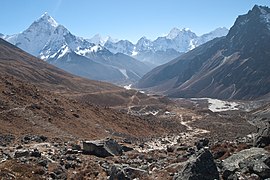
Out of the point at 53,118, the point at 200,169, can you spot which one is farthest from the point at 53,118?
the point at 200,169

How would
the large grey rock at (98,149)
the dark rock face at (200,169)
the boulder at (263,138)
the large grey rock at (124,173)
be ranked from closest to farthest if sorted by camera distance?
the dark rock face at (200,169)
the large grey rock at (124,173)
the boulder at (263,138)
the large grey rock at (98,149)

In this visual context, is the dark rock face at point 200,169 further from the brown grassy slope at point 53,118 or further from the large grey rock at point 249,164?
the brown grassy slope at point 53,118

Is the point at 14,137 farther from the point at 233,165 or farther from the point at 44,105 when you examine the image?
the point at 233,165

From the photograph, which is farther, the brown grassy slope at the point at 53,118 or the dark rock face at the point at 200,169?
the brown grassy slope at the point at 53,118

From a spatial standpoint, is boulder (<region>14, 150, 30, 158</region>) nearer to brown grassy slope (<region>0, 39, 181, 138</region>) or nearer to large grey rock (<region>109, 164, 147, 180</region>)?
large grey rock (<region>109, 164, 147, 180</region>)

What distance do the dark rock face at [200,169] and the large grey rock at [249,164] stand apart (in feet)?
6.13

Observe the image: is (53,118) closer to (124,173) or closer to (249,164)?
(124,173)

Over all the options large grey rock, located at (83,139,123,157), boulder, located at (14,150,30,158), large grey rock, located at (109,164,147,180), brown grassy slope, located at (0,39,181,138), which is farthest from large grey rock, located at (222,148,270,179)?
brown grassy slope, located at (0,39,181,138)

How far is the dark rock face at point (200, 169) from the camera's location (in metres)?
25.4

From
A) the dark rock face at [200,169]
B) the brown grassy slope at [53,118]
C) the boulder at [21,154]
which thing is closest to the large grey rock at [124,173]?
the dark rock face at [200,169]

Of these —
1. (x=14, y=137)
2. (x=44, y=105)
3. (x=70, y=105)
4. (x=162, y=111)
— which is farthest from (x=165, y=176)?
(x=162, y=111)

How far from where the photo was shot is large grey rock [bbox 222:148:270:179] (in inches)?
1019

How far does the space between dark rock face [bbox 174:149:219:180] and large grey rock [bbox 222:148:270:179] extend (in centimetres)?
187

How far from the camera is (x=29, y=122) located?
67.9 meters
